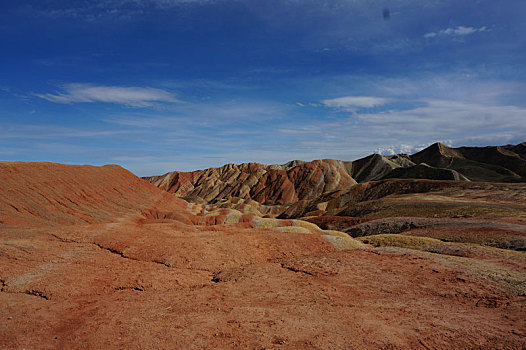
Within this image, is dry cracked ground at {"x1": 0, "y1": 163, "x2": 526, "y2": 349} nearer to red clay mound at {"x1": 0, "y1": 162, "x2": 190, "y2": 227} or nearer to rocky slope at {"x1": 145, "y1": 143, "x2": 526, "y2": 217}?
red clay mound at {"x1": 0, "y1": 162, "x2": 190, "y2": 227}

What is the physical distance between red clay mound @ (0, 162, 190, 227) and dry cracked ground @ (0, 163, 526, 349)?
210 cm

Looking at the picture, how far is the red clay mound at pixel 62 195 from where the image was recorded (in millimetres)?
31719

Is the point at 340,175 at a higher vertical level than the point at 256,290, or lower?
higher

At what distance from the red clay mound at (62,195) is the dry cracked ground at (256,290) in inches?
82.5

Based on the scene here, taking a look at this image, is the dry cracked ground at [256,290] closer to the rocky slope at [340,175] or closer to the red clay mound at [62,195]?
the red clay mound at [62,195]

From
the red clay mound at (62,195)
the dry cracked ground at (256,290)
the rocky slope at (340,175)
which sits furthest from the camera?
the rocky slope at (340,175)

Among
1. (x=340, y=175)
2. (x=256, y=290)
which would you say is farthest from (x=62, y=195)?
(x=340, y=175)

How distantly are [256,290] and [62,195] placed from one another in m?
35.5

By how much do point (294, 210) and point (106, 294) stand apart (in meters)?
71.0

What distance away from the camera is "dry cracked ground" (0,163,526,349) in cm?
977

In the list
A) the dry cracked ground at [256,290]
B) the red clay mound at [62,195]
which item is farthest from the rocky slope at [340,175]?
the dry cracked ground at [256,290]

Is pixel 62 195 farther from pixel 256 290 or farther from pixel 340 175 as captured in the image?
pixel 340 175

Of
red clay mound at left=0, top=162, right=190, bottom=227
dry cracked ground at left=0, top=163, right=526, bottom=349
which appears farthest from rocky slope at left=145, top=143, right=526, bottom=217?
dry cracked ground at left=0, top=163, right=526, bottom=349

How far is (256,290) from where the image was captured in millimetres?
14625
